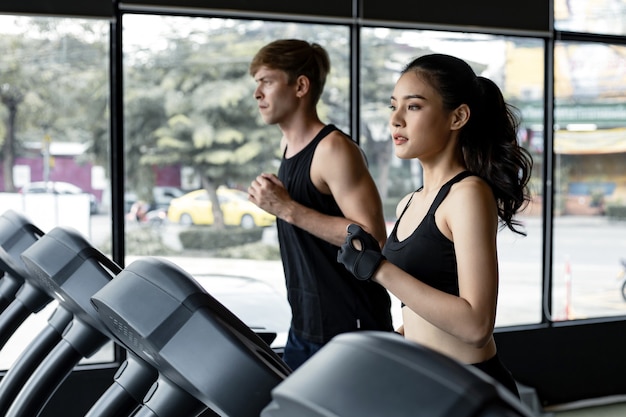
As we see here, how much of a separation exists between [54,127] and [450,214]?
274 cm

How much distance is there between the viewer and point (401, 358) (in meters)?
0.47

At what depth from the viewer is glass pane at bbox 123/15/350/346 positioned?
4.17 metres

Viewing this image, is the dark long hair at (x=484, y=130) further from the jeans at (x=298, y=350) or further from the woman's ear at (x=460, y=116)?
the jeans at (x=298, y=350)

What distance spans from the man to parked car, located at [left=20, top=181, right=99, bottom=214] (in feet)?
5.82

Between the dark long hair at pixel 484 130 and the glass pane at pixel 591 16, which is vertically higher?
the glass pane at pixel 591 16

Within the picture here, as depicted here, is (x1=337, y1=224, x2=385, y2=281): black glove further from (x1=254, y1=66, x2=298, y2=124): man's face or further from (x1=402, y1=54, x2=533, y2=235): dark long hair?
(x1=254, y1=66, x2=298, y2=124): man's face

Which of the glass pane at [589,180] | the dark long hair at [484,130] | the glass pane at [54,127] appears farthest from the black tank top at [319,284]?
the glass pane at [589,180]

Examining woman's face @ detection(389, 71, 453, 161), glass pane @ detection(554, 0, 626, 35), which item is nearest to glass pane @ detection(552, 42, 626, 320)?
glass pane @ detection(554, 0, 626, 35)

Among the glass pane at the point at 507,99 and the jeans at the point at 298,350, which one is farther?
the glass pane at the point at 507,99

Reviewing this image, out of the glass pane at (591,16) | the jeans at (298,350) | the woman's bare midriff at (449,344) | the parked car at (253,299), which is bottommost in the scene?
the parked car at (253,299)

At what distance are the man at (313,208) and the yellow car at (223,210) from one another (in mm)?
1813

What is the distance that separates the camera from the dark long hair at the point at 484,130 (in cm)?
180

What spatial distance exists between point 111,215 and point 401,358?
12.5 feet

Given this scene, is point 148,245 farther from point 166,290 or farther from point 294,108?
point 166,290
